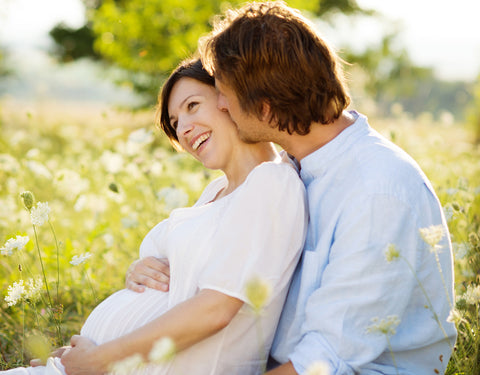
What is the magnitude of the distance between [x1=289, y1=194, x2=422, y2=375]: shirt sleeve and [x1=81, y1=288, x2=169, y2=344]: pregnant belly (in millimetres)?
568

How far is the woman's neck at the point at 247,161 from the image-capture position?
2.19 m

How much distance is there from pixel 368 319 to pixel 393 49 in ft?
83.3

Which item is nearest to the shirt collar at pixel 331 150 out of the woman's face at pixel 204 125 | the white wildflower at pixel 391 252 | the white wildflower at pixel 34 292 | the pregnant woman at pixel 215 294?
the pregnant woman at pixel 215 294

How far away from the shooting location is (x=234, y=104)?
81.0 inches

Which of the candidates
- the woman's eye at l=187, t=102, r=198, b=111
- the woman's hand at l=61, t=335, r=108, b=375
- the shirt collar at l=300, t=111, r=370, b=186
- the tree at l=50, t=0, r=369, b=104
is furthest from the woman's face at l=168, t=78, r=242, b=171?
the tree at l=50, t=0, r=369, b=104

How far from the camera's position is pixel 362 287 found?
1.65 metres

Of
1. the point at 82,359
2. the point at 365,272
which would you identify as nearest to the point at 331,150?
the point at 365,272

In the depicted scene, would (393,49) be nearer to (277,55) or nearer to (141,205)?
(141,205)

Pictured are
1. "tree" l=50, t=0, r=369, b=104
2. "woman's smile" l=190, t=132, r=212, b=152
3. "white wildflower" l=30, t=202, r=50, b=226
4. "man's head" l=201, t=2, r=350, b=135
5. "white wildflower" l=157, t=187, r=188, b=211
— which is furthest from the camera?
"tree" l=50, t=0, r=369, b=104

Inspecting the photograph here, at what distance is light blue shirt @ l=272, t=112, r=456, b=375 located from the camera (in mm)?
1649

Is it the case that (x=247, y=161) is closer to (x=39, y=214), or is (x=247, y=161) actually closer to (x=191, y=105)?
(x=191, y=105)

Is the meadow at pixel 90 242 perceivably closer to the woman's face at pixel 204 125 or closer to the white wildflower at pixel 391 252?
the white wildflower at pixel 391 252

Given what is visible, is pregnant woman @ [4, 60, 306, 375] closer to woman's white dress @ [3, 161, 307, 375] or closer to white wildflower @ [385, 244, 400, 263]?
woman's white dress @ [3, 161, 307, 375]

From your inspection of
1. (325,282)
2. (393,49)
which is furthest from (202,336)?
(393,49)
